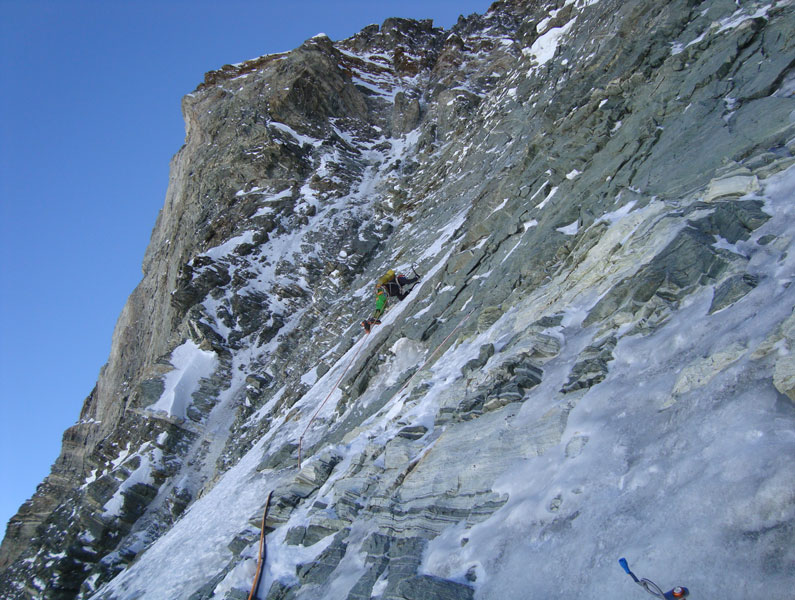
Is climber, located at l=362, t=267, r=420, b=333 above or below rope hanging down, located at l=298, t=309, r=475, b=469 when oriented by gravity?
above

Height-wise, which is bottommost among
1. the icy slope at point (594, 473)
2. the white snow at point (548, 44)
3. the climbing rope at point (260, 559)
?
the icy slope at point (594, 473)

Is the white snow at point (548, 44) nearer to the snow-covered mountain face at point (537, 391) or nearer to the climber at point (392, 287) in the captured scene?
the snow-covered mountain face at point (537, 391)

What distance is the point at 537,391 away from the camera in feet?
19.7

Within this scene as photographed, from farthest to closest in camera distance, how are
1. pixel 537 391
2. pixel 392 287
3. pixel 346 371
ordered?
pixel 392 287, pixel 346 371, pixel 537 391

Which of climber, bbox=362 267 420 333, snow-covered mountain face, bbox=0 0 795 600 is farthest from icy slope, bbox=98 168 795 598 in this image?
climber, bbox=362 267 420 333

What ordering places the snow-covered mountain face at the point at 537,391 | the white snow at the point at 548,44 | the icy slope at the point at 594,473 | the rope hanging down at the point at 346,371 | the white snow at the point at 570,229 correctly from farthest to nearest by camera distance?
the white snow at the point at 548,44, the rope hanging down at the point at 346,371, the white snow at the point at 570,229, the snow-covered mountain face at the point at 537,391, the icy slope at the point at 594,473

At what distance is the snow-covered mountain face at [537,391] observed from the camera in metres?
3.66

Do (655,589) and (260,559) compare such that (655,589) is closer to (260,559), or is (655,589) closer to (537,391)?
(537,391)

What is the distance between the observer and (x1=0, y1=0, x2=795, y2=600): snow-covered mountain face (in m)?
3.66

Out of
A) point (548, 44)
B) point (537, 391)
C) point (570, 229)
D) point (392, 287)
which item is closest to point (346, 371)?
point (392, 287)


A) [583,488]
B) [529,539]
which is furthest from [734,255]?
[529,539]

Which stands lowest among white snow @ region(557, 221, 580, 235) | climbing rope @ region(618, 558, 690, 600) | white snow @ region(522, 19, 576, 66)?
climbing rope @ region(618, 558, 690, 600)

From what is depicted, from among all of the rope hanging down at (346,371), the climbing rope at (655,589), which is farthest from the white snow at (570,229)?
the climbing rope at (655,589)

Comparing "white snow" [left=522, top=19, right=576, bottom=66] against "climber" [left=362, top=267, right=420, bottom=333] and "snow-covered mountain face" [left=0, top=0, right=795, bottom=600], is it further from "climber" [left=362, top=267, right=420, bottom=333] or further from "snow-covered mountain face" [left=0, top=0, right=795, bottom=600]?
"climber" [left=362, top=267, right=420, bottom=333]
